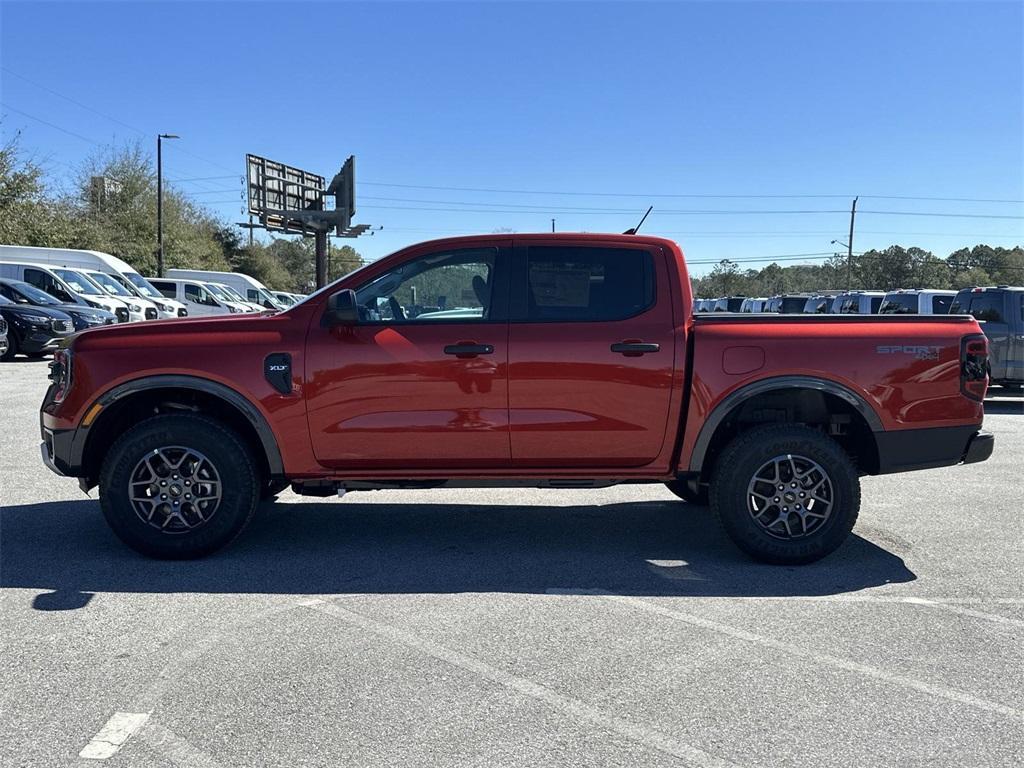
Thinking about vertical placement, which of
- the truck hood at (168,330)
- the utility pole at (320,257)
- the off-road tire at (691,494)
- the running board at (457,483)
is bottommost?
the off-road tire at (691,494)

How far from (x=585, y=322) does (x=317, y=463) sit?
1758mm

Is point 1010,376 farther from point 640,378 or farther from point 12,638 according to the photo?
point 12,638

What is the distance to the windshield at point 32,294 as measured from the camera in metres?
18.8

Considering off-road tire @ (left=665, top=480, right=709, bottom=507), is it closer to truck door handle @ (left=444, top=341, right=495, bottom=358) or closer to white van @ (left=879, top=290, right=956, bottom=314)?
truck door handle @ (left=444, top=341, right=495, bottom=358)

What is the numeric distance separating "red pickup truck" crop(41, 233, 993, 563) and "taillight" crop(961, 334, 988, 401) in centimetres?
1

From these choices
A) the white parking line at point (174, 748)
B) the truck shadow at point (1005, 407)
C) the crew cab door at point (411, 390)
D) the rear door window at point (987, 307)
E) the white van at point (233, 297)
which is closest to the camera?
the white parking line at point (174, 748)

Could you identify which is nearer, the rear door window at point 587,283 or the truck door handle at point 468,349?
the truck door handle at point 468,349

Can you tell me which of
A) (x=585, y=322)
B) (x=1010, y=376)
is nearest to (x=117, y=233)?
(x=1010, y=376)

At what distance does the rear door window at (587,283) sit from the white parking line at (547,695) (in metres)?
1.97

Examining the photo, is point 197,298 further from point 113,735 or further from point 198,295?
point 113,735

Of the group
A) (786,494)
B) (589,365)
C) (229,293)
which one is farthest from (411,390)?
(229,293)

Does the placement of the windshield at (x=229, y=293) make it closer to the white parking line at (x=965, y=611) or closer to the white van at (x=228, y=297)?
the white van at (x=228, y=297)

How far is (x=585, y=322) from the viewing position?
5008 mm

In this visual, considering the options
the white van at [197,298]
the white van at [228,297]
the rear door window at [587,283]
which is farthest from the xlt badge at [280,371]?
the white van at [197,298]
